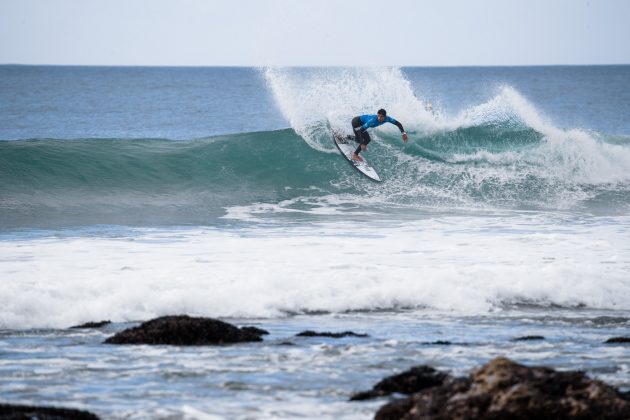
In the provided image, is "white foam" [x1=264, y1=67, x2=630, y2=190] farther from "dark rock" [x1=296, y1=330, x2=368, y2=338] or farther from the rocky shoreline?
the rocky shoreline

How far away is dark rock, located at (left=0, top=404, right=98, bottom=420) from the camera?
566 centimetres

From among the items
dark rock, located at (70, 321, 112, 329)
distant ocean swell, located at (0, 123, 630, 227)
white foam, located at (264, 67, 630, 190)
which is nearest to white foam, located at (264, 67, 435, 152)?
white foam, located at (264, 67, 630, 190)

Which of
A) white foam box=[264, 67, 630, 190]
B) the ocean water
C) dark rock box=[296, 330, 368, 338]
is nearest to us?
the ocean water

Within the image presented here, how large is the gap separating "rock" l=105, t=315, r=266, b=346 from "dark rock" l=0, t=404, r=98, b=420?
87.0 inches

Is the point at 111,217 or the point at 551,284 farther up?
the point at 111,217

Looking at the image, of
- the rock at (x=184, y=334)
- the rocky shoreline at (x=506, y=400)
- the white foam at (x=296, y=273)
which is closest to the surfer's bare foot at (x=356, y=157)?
the white foam at (x=296, y=273)

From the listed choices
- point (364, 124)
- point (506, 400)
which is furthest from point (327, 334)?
point (364, 124)

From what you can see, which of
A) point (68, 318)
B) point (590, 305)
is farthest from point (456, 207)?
point (68, 318)

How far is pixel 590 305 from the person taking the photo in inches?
416

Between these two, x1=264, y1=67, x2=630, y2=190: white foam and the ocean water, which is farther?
x1=264, y1=67, x2=630, y2=190: white foam

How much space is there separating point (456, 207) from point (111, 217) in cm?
781

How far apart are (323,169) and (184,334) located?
15030mm

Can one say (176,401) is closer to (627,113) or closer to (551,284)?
(551,284)

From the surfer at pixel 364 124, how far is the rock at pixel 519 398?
13.6m
